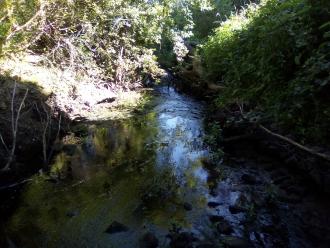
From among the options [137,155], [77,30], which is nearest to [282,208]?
[137,155]

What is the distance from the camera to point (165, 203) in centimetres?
593

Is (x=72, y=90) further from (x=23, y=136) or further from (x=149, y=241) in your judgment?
(x=149, y=241)

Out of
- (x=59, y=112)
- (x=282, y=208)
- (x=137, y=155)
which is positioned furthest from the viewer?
(x=59, y=112)

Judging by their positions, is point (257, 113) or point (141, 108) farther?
point (141, 108)

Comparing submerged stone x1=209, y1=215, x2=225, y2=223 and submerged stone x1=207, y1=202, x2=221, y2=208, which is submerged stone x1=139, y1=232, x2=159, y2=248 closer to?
submerged stone x1=209, y1=215, x2=225, y2=223

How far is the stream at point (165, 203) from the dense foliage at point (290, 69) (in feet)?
3.76

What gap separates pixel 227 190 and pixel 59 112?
5643 millimetres

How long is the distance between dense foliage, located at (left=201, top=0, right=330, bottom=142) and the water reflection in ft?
5.97

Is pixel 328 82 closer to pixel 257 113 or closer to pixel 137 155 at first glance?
pixel 257 113

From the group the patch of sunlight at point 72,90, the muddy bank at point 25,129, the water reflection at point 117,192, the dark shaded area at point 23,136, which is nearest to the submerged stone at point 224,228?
the water reflection at point 117,192

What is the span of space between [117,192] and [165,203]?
3.22 ft

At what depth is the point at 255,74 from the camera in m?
7.54

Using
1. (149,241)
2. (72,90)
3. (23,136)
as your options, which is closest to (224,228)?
(149,241)

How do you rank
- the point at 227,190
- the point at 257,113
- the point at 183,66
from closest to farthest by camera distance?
1. the point at 227,190
2. the point at 257,113
3. the point at 183,66
